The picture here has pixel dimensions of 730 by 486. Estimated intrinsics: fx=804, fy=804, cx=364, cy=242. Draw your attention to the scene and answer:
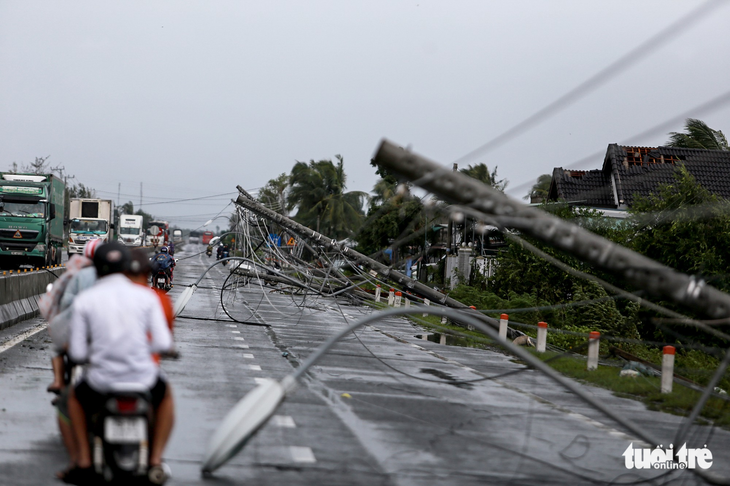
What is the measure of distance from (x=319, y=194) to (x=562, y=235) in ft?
174

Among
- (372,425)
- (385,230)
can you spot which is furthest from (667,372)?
(385,230)

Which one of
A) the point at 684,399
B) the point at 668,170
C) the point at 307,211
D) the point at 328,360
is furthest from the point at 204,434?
the point at 307,211

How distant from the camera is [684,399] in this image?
1165 cm

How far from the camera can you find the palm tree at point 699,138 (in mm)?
39844

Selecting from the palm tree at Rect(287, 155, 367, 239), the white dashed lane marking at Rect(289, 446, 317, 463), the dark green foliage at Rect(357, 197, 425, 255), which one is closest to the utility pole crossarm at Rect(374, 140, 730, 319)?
the white dashed lane marking at Rect(289, 446, 317, 463)

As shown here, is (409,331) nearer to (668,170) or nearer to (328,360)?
(328,360)

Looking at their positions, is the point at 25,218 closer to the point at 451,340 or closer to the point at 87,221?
the point at 87,221

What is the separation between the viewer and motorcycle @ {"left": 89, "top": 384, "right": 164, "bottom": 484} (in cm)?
457

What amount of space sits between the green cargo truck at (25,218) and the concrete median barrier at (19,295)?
1713 centimetres

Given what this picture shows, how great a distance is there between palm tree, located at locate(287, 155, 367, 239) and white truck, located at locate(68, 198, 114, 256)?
1369 centimetres

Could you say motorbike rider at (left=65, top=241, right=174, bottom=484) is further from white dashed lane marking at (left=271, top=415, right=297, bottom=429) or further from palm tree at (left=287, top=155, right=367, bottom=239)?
palm tree at (left=287, top=155, right=367, bottom=239)

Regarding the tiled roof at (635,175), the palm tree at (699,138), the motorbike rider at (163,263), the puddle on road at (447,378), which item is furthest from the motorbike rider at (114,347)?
the palm tree at (699,138)

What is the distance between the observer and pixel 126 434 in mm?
4582

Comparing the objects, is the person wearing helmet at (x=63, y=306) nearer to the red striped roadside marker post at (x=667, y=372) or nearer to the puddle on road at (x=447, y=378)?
the puddle on road at (x=447, y=378)
